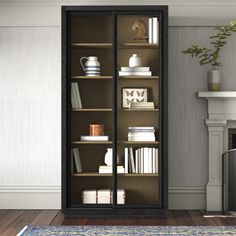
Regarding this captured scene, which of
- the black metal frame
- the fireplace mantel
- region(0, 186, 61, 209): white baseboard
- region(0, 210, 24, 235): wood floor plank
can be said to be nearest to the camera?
region(0, 210, 24, 235): wood floor plank

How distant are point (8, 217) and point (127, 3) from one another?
2.18 metres

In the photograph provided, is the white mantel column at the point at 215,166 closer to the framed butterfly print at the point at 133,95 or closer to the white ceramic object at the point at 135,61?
the framed butterfly print at the point at 133,95

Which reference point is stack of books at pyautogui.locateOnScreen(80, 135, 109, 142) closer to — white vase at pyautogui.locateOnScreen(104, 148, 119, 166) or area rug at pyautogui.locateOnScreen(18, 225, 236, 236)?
white vase at pyautogui.locateOnScreen(104, 148, 119, 166)

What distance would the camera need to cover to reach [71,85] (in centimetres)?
486

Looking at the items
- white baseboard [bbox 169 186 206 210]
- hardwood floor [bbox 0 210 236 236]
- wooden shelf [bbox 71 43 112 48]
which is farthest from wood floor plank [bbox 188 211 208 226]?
wooden shelf [bbox 71 43 112 48]

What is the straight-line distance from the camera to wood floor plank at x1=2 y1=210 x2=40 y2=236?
168 inches

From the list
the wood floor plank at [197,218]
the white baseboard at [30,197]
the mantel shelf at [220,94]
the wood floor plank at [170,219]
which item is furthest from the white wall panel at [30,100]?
the mantel shelf at [220,94]

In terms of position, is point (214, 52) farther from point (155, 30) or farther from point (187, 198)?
point (187, 198)

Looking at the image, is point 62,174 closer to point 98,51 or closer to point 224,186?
point 98,51

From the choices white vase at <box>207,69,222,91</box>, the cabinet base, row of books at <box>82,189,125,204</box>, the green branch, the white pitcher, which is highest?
the green branch

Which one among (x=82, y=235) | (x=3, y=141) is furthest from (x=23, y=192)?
(x=82, y=235)

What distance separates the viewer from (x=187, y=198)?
17.1 ft

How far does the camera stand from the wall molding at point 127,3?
520cm

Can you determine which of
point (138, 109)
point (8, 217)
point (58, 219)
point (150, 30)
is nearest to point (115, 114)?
point (138, 109)
